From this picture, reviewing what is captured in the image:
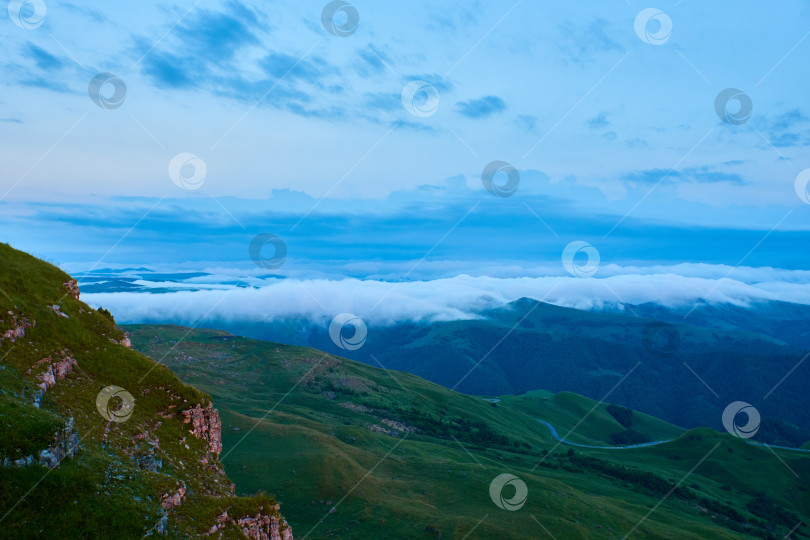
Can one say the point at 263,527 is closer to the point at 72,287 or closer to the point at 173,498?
the point at 173,498

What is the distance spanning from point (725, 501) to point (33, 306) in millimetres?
233637

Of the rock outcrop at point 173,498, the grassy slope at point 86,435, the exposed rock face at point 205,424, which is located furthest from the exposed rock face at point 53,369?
the rock outcrop at point 173,498

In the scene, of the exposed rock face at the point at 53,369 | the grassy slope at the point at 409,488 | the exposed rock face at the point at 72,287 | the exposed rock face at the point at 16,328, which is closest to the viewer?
the exposed rock face at the point at 53,369

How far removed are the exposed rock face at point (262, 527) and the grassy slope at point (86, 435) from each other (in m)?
0.63

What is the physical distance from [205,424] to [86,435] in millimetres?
10179

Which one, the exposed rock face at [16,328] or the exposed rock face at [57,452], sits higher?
the exposed rock face at [16,328]

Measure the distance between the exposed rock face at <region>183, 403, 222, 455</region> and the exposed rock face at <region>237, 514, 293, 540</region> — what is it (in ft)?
26.1

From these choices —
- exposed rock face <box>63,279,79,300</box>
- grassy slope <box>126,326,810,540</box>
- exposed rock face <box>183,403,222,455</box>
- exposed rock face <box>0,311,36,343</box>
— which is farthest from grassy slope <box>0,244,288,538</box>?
grassy slope <box>126,326,810,540</box>

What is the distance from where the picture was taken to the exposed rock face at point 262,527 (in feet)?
96.6

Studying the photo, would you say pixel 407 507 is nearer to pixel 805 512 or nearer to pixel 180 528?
pixel 180 528

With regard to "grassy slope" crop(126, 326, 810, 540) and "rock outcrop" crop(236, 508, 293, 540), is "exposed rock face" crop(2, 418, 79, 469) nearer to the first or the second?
"rock outcrop" crop(236, 508, 293, 540)

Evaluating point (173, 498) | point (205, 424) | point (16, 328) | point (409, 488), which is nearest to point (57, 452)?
point (173, 498)

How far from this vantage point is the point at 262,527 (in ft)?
100

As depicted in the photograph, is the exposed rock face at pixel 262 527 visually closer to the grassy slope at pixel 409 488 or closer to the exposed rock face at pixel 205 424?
the exposed rock face at pixel 205 424
